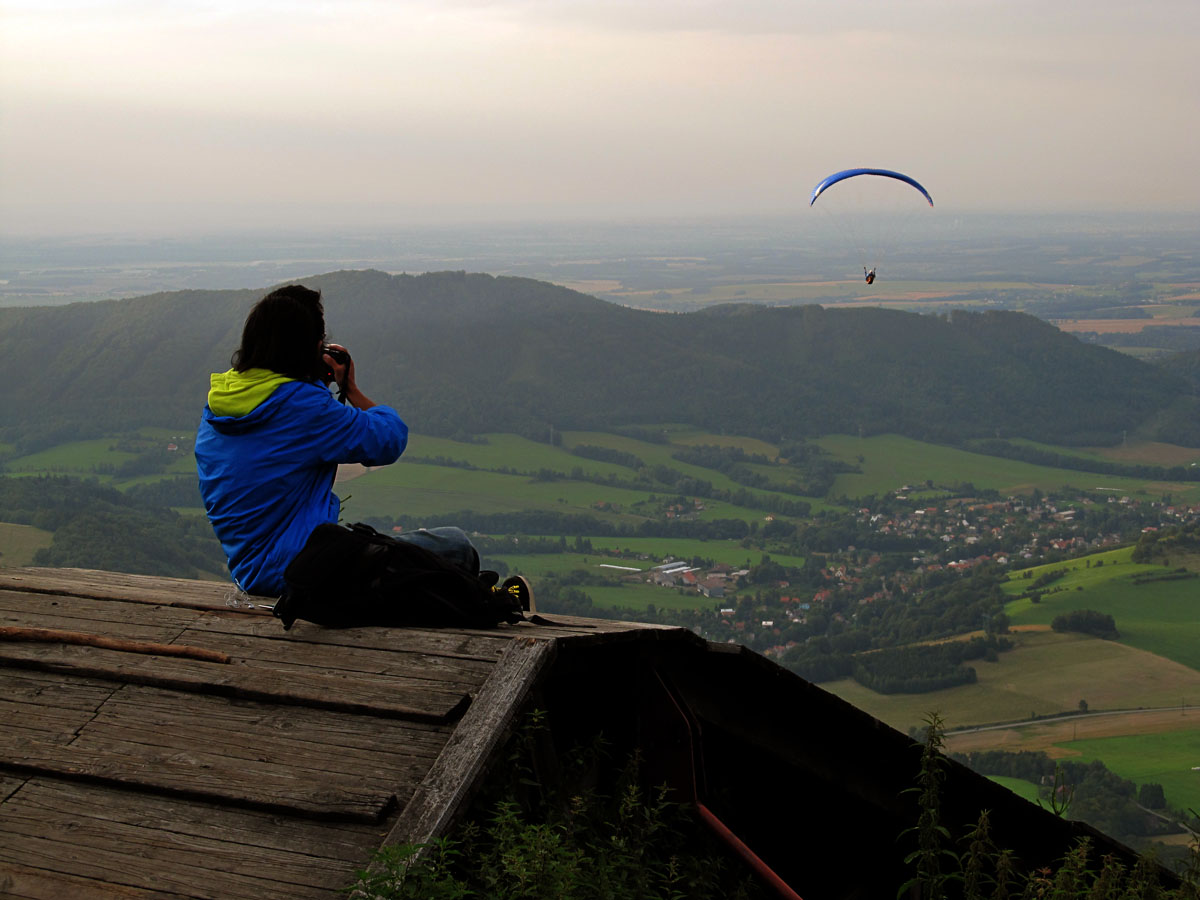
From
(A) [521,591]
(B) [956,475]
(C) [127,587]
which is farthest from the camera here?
(B) [956,475]

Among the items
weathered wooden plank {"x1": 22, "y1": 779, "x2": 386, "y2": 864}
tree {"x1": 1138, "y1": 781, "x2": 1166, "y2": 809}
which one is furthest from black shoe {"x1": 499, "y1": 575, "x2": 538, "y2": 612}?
tree {"x1": 1138, "y1": 781, "x2": 1166, "y2": 809}

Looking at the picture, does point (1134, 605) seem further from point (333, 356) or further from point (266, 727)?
point (266, 727)

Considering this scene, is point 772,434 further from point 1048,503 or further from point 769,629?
point 769,629

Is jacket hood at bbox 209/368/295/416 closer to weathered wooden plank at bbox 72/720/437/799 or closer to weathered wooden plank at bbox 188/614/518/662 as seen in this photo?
weathered wooden plank at bbox 188/614/518/662

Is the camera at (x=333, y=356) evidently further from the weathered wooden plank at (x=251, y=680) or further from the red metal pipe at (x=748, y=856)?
the red metal pipe at (x=748, y=856)

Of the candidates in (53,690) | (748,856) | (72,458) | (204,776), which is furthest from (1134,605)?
(72,458)

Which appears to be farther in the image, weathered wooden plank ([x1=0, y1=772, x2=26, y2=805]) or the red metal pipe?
the red metal pipe

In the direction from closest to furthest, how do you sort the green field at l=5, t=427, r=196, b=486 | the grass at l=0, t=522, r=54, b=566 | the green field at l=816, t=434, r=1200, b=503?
1. the grass at l=0, t=522, r=54, b=566
2. the green field at l=5, t=427, r=196, b=486
3. the green field at l=816, t=434, r=1200, b=503
